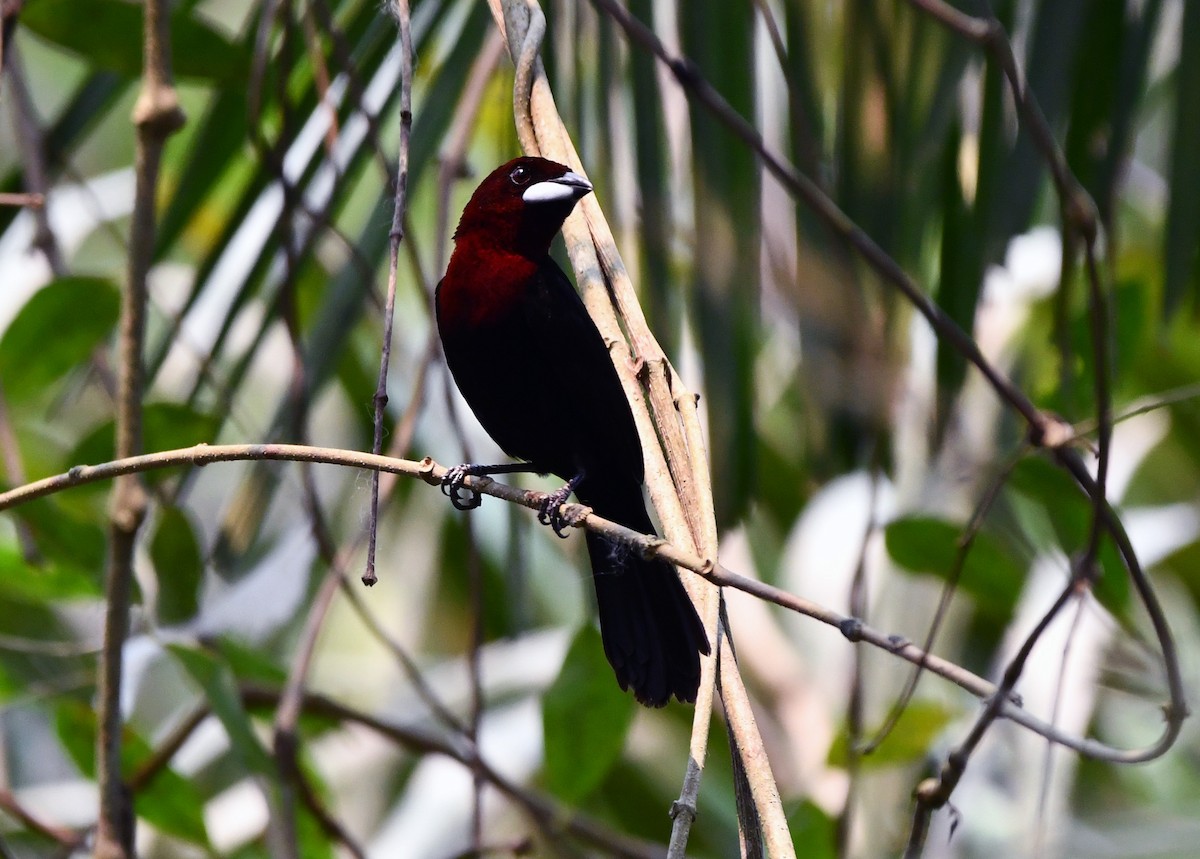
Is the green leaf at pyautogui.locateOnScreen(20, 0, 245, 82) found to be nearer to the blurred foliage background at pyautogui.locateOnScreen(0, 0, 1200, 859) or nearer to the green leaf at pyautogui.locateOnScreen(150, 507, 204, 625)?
the blurred foliage background at pyautogui.locateOnScreen(0, 0, 1200, 859)

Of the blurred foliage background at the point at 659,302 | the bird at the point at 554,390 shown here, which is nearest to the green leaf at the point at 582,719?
the blurred foliage background at the point at 659,302

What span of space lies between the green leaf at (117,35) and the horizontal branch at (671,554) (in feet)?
4.04

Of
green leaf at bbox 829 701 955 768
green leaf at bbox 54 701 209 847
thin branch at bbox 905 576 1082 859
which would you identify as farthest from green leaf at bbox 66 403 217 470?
thin branch at bbox 905 576 1082 859

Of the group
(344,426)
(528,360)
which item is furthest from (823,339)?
(344,426)

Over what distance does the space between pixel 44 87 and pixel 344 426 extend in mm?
4767

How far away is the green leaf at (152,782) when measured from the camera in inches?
109

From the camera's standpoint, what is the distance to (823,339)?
2.90m

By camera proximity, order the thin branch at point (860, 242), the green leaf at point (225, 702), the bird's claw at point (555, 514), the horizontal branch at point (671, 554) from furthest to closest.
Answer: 1. the green leaf at point (225, 702)
2. the bird's claw at point (555, 514)
3. the thin branch at point (860, 242)
4. the horizontal branch at point (671, 554)

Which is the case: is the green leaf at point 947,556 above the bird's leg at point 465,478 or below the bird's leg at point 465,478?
above

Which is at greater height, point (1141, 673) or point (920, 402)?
point (920, 402)

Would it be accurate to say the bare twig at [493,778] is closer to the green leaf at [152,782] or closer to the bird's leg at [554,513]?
the green leaf at [152,782]

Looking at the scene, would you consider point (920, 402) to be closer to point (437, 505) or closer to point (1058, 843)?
point (1058, 843)

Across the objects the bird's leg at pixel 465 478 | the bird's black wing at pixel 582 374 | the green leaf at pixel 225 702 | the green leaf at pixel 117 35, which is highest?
the green leaf at pixel 117 35

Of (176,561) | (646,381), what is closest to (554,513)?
(646,381)
